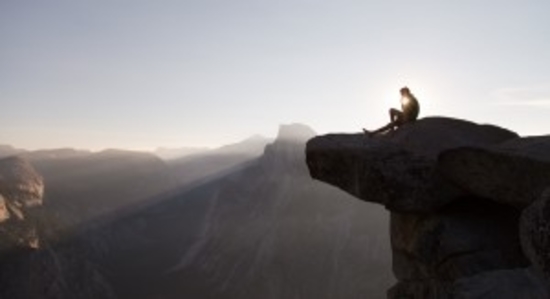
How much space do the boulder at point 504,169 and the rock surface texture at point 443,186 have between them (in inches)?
1.1

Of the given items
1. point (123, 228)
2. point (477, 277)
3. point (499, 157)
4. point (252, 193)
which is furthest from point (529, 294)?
point (123, 228)

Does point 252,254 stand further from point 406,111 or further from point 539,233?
point 539,233

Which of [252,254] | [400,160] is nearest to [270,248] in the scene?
[252,254]

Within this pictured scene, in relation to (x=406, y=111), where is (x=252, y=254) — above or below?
below

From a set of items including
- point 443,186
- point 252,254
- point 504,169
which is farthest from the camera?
point 252,254

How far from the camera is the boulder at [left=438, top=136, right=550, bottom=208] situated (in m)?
15.9

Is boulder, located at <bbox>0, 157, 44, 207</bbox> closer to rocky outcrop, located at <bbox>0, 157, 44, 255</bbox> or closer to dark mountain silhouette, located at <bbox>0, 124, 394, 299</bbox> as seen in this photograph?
rocky outcrop, located at <bbox>0, 157, 44, 255</bbox>

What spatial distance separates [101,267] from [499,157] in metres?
152

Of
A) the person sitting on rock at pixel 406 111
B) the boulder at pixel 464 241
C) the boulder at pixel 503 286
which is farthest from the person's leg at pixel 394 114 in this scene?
the boulder at pixel 503 286

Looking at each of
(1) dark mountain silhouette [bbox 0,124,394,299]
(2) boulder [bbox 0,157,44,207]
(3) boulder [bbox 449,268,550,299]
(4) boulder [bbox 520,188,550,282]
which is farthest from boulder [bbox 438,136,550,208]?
(2) boulder [bbox 0,157,44,207]

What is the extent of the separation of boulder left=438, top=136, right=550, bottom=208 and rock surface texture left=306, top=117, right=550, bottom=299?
3cm

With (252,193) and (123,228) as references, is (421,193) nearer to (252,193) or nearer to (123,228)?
(252,193)

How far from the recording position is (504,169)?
16906 mm

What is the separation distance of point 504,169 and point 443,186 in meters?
2.76
